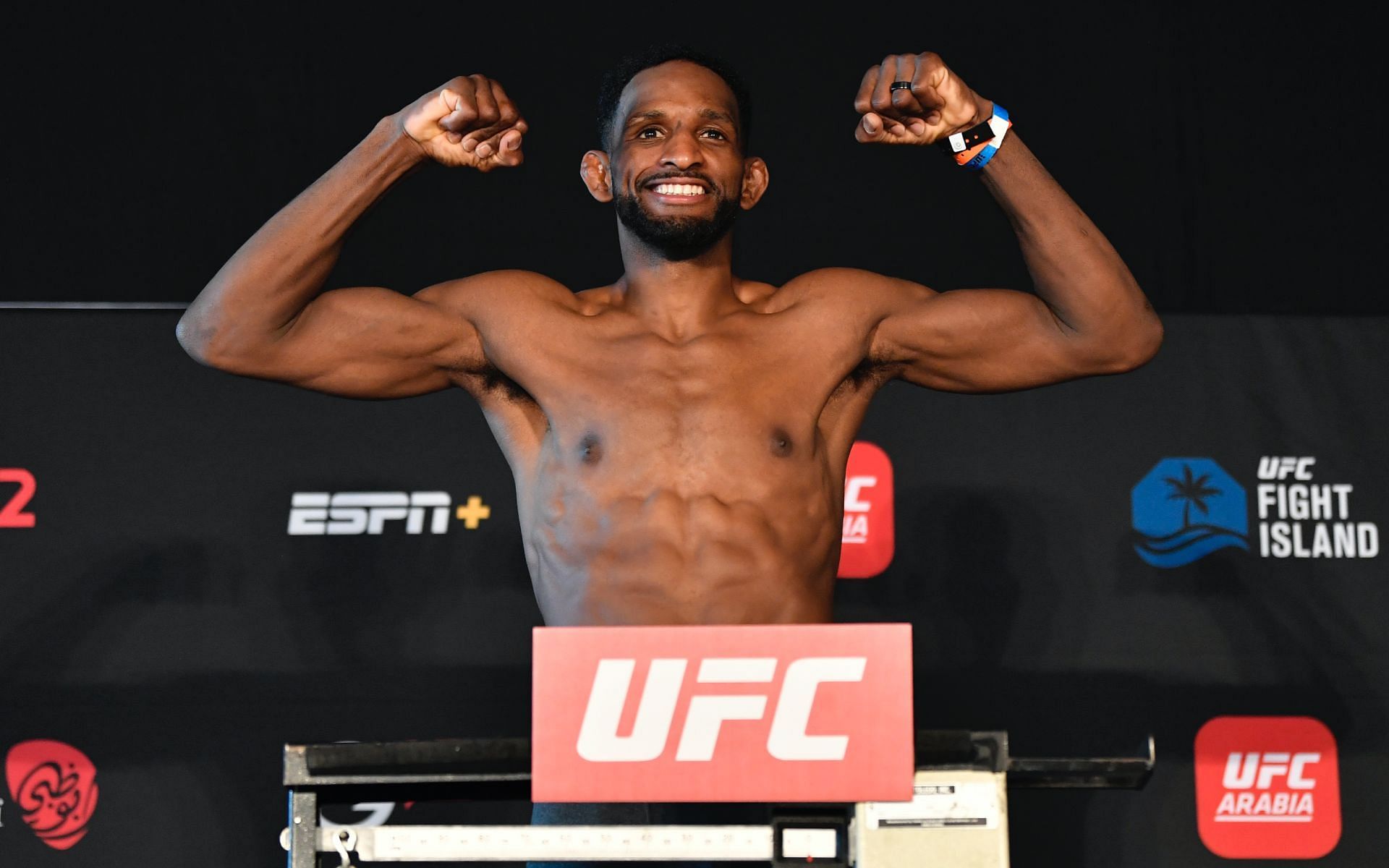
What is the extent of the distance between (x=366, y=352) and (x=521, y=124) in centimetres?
40

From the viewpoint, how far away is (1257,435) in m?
3.02

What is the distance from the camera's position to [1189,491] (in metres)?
2.99

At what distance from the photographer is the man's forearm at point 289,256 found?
2.12 metres

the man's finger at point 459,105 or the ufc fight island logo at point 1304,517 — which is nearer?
the man's finger at point 459,105

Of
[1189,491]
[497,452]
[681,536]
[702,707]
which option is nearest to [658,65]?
[681,536]

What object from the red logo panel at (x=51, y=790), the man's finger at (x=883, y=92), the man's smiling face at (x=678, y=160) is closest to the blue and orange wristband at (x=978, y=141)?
the man's finger at (x=883, y=92)

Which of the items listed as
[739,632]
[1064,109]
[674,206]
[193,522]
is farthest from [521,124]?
[1064,109]

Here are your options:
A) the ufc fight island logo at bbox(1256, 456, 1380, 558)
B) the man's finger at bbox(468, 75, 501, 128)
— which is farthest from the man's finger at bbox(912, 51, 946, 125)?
the ufc fight island logo at bbox(1256, 456, 1380, 558)

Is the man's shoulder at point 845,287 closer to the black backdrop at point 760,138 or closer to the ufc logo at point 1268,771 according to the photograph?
the black backdrop at point 760,138

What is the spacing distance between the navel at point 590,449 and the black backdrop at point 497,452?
783 millimetres

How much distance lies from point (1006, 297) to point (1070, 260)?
16cm

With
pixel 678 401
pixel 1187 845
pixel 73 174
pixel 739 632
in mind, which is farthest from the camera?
pixel 73 174

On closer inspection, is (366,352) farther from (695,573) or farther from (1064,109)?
(1064,109)

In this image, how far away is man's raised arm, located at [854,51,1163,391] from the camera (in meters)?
2.08
